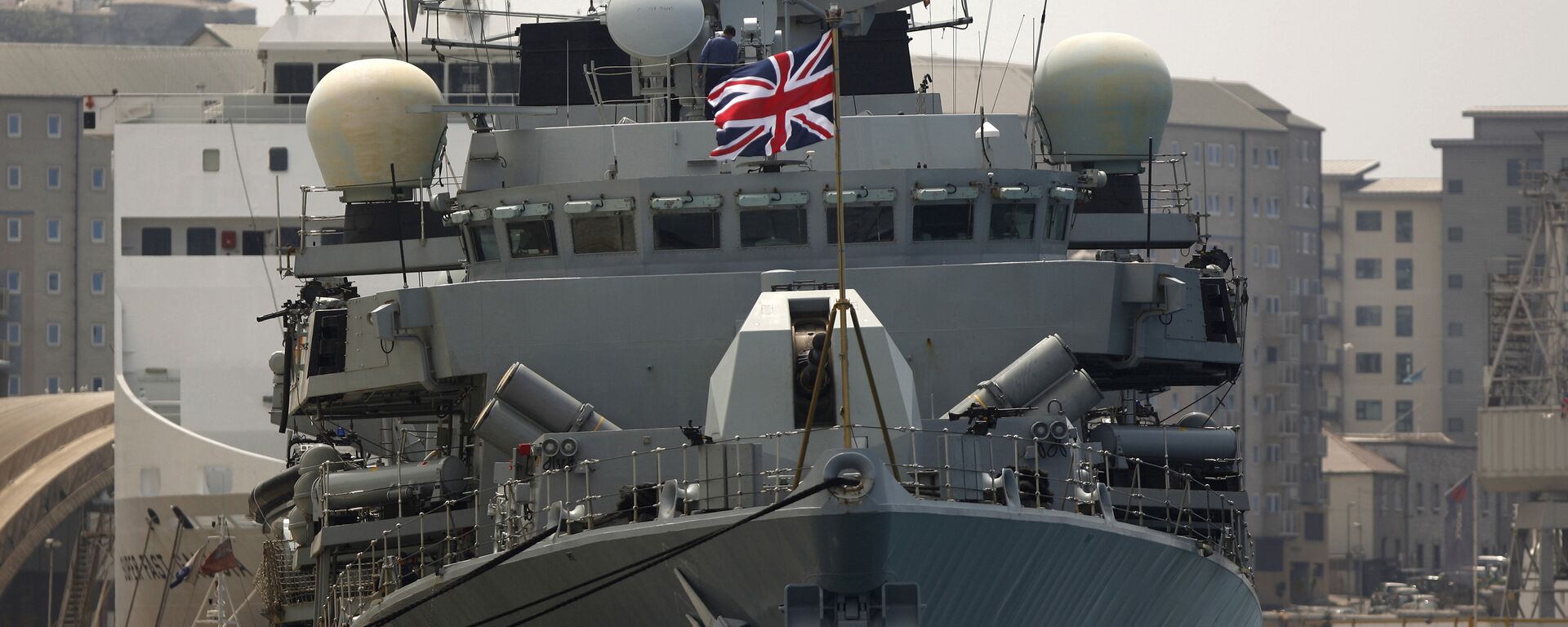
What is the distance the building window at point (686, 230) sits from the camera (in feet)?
62.4

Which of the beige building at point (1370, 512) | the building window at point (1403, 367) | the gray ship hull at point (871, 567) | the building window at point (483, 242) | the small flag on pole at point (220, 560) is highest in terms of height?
the building window at point (483, 242)

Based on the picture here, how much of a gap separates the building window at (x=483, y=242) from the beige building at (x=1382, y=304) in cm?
9241

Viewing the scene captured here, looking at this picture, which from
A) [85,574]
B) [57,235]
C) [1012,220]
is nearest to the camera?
[1012,220]

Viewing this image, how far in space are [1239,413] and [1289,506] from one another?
4.20 meters

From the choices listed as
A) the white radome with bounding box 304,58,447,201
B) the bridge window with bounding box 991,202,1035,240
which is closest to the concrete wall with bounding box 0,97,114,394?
the white radome with bounding box 304,58,447,201

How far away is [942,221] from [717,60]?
2892mm

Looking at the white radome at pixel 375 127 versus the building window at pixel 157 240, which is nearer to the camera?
the white radome at pixel 375 127

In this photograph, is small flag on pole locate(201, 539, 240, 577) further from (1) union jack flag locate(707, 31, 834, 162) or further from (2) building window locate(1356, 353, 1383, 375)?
(2) building window locate(1356, 353, 1383, 375)

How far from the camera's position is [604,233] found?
19.2 m

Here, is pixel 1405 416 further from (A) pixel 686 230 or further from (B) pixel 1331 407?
(A) pixel 686 230

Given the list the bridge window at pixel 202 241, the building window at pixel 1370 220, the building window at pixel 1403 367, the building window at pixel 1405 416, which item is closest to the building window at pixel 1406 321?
the building window at pixel 1403 367

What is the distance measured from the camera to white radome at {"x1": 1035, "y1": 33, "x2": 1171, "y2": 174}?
2227 cm

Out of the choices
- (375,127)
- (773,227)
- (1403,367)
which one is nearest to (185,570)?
(375,127)

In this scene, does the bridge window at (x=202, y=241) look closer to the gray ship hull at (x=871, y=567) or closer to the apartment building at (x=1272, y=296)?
the gray ship hull at (x=871, y=567)
